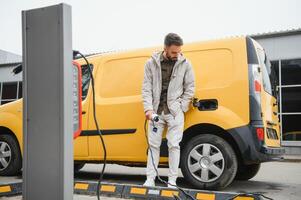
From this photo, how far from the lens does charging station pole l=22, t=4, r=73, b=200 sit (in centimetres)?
211

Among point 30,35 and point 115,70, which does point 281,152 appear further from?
point 30,35

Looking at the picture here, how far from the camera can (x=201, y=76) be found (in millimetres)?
5367

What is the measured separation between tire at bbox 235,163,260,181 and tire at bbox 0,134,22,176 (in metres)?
3.27

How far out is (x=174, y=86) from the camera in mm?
5082

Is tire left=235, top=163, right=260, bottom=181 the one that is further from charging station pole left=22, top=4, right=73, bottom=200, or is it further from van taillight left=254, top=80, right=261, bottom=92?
charging station pole left=22, top=4, right=73, bottom=200

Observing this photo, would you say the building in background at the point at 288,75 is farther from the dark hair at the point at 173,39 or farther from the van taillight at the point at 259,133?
the dark hair at the point at 173,39

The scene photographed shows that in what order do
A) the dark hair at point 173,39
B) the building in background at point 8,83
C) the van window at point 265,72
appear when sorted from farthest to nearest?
the building in background at point 8,83 < the van window at point 265,72 < the dark hair at point 173,39

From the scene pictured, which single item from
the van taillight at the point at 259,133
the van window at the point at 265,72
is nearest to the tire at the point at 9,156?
the van taillight at the point at 259,133

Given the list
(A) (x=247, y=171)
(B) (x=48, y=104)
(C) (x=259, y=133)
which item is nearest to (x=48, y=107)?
(B) (x=48, y=104)

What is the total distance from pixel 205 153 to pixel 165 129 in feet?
1.95

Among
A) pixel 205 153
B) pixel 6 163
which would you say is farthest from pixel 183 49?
pixel 6 163

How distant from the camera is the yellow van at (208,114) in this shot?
4.96m

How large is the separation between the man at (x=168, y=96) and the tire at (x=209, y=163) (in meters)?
0.22

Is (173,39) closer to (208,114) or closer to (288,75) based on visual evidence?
(208,114)
